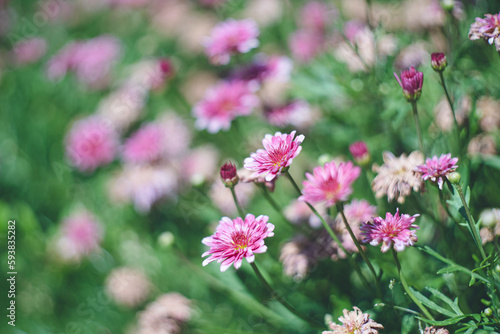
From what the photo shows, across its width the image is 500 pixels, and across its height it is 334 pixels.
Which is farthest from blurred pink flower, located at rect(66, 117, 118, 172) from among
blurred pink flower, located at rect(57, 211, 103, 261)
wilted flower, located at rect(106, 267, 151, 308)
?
wilted flower, located at rect(106, 267, 151, 308)

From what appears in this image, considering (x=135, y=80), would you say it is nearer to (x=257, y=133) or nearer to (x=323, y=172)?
(x=257, y=133)

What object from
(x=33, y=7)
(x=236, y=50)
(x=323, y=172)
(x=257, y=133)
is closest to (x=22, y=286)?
(x=257, y=133)

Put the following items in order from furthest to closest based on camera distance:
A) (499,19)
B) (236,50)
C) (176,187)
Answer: (176,187), (236,50), (499,19)

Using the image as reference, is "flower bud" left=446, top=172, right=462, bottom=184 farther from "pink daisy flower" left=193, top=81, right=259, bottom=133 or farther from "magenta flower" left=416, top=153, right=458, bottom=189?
"pink daisy flower" left=193, top=81, right=259, bottom=133

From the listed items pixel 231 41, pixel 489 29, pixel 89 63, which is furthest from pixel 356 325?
pixel 89 63

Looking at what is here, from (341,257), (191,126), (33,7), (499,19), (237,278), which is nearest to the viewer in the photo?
(499,19)

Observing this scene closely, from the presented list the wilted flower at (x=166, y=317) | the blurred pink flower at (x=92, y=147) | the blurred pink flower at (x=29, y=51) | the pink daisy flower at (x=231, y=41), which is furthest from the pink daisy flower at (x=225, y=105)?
the blurred pink flower at (x=29, y=51)
